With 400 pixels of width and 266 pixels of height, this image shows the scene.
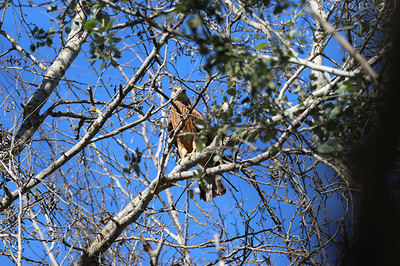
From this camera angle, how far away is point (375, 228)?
0.86m

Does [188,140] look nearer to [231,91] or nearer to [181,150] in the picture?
[181,150]

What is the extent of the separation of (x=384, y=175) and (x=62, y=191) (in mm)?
2997

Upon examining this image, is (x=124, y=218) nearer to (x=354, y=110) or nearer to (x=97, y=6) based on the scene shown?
(x=97, y=6)

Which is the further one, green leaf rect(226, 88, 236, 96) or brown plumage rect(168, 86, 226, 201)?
brown plumage rect(168, 86, 226, 201)

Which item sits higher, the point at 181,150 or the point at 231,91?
the point at 181,150

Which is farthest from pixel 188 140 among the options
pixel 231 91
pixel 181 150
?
pixel 231 91

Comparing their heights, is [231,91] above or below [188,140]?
below

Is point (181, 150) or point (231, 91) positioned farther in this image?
point (181, 150)

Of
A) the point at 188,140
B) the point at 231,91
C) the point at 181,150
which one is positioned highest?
→ the point at 188,140

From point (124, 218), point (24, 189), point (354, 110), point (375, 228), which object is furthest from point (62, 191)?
point (375, 228)

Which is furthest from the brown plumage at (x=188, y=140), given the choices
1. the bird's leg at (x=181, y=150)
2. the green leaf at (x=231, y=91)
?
the green leaf at (x=231, y=91)

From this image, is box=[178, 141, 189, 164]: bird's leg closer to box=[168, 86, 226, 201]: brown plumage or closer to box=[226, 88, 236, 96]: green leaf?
box=[168, 86, 226, 201]: brown plumage

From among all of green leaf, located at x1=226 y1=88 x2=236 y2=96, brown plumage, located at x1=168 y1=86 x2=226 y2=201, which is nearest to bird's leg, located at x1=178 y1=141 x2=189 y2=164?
brown plumage, located at x1=168 y1=86 x2=226 y2=201

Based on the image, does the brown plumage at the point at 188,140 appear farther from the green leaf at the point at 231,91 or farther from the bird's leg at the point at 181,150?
the green leaf at the point at 231,91
